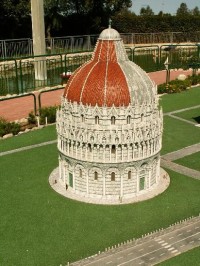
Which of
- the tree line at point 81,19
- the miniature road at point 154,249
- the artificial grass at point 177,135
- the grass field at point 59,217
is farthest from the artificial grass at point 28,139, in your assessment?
the tree line at point 81,19

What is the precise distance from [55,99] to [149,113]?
43.0 m

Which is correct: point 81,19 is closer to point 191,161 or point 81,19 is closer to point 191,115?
point 191,115

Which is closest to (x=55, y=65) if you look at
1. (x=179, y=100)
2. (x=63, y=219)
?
(x=179, y=100)

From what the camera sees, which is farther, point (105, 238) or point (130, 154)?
point (130, 154)

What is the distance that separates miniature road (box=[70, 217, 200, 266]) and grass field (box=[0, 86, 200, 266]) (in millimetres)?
1192

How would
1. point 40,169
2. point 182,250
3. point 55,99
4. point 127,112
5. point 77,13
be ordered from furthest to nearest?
point 77,13
point 55,99
point 40,169
point 127,112
point 182,250

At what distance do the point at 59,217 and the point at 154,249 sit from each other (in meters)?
10.0

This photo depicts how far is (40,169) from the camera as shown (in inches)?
1944

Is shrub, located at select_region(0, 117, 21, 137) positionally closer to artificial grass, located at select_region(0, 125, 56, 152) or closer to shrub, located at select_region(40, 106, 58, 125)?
artificial grass, located at select_region(0, 125, 56, 152)

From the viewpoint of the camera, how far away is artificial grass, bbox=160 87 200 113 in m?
74.9

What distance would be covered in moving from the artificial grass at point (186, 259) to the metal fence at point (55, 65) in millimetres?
55801

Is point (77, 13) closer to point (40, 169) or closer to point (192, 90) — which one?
point (192, 90)

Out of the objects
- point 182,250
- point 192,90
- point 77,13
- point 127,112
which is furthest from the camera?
point 77,13

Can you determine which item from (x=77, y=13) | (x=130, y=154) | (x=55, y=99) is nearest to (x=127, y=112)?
(x=130, y=154)
